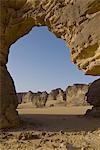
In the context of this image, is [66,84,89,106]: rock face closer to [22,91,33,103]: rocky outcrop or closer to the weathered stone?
[22,91,33,103]: rocky outcrop

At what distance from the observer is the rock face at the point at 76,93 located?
37.8 meters

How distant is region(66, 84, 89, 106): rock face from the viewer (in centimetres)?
3775

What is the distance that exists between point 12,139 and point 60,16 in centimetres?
421

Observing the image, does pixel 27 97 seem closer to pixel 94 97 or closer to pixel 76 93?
pixel 76 93

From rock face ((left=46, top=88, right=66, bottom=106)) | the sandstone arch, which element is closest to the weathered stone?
the sandstone arch

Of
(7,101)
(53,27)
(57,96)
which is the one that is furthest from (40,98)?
(53,27)

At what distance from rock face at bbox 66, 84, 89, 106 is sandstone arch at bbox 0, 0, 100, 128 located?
83.8 feet

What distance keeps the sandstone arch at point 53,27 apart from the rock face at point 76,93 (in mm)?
25542

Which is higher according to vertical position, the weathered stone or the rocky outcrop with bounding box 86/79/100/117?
the weathered stone

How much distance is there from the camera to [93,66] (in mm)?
8375

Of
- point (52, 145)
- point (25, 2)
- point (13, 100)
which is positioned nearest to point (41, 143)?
point (52, 145)

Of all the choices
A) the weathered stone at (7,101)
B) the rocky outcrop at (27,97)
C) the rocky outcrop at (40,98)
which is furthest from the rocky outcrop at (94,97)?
the rocky outcrop at (27,97)

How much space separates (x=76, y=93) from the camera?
134 feet

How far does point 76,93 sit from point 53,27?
104ft
